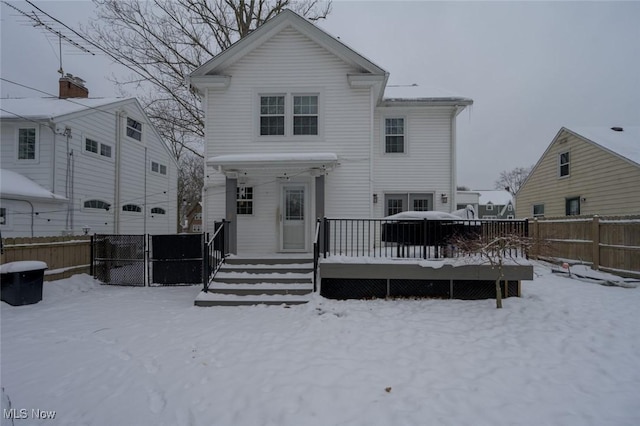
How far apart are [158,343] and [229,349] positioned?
1151mm

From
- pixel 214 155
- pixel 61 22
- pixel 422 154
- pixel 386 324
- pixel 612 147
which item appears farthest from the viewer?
pixel 612 147

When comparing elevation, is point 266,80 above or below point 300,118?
above

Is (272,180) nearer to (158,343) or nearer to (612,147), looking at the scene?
(158,343)

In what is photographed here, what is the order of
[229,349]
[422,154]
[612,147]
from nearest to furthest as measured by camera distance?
[229,349] < [422,154] < [612,147]

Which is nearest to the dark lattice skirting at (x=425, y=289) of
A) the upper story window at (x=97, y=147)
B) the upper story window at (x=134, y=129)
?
the upper story window at (x=97, y=147)

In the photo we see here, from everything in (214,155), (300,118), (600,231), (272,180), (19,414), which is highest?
(300,118)

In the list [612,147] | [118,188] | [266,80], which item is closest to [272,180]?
[266,80]

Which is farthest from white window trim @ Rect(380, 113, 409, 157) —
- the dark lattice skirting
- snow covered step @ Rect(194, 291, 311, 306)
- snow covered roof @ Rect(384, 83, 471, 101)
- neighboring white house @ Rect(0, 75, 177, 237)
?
neighboring white house @ Rect(0, 75, 177, 237)

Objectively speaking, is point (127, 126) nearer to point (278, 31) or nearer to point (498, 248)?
point (278, 31)

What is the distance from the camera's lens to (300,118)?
8.79 metres

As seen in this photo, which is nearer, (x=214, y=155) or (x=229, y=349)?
(x=229, y=349)

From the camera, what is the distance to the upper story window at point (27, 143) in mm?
10688

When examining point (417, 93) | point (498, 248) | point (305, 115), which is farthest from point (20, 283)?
point (417, 93)

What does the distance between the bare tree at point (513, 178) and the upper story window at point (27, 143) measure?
5507cm
